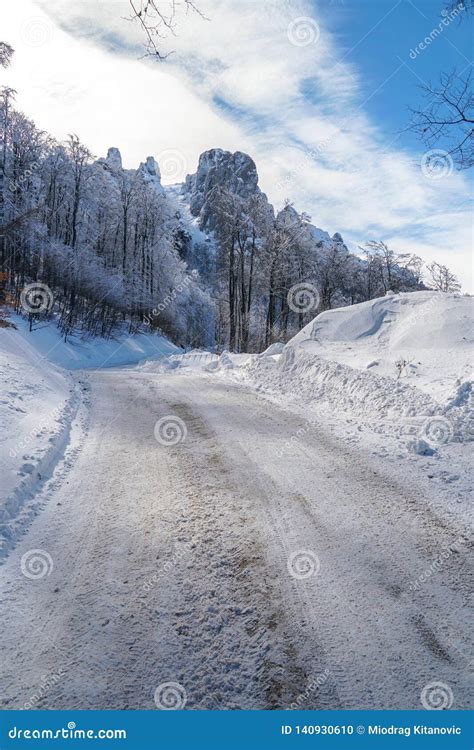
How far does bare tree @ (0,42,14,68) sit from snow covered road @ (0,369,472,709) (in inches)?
537

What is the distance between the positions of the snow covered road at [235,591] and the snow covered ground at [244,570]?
1cm

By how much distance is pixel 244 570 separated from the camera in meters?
3.35

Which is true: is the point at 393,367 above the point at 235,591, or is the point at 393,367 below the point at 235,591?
above

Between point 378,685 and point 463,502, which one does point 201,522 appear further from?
point 463,502

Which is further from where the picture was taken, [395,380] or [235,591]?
[395,380]

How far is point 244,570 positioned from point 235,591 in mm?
260

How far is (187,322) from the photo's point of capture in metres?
50.7

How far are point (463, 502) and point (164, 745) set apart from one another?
11.7 feet

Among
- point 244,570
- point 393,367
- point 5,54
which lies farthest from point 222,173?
point 244,570

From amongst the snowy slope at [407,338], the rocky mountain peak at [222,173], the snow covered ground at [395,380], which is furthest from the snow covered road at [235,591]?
the rocky mountain peak at [222,173]

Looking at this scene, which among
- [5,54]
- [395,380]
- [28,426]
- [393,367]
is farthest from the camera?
[5,54]

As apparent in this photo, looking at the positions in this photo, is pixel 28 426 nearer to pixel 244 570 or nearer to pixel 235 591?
pixel 244 570

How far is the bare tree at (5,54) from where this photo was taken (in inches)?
507

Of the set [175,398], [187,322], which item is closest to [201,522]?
[175,398]
